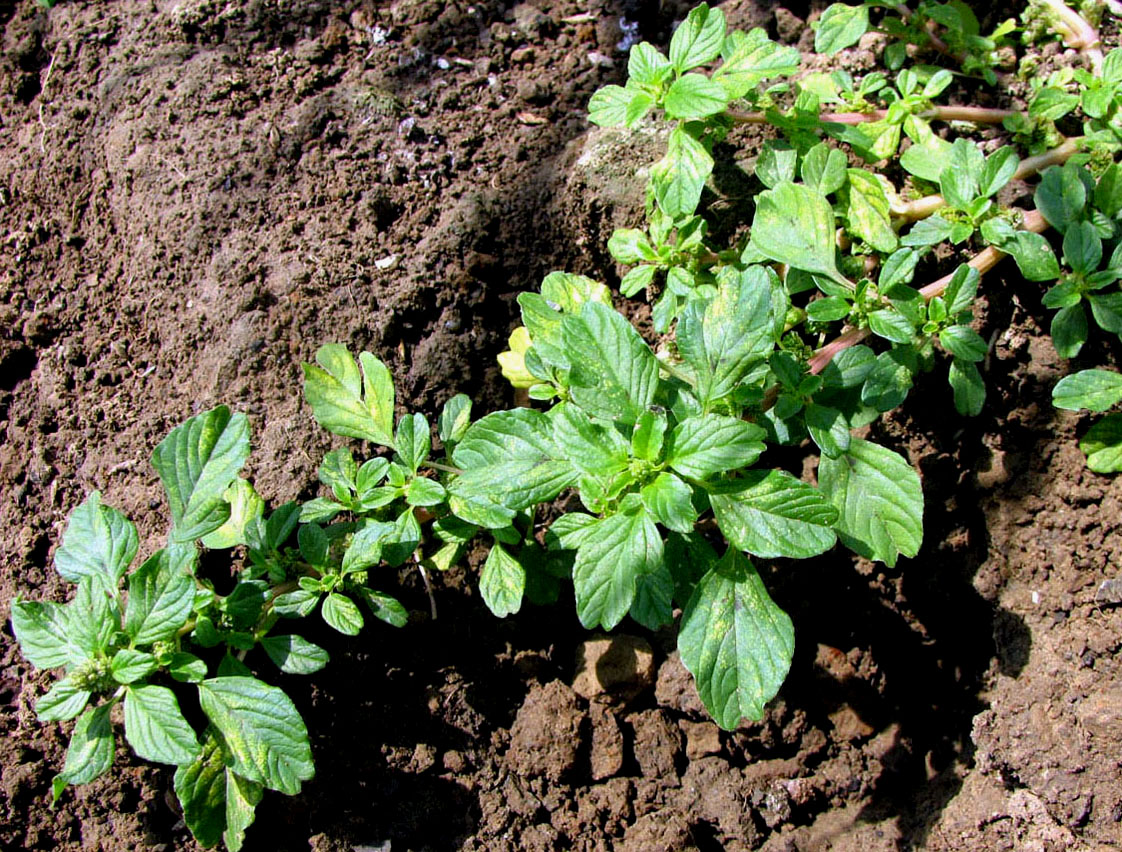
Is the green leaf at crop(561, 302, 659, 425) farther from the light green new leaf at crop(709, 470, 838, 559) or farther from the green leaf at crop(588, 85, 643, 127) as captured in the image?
the green leaf at crop(588, 85, 643, 127)

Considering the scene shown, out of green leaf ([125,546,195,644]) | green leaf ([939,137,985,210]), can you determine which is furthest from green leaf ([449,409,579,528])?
green leaf ([939,137,985,210])

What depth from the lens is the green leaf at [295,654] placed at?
6.32 feet

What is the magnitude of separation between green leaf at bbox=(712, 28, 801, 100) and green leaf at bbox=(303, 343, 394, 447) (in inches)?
42.4

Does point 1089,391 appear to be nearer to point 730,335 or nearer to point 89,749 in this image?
point 730,335

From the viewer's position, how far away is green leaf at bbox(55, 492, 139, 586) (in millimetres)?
1907

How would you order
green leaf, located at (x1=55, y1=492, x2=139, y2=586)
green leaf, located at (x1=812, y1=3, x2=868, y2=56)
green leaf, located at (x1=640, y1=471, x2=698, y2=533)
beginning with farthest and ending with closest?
green leaf, located at (x1=812, y1=3, x2=868, y2=56), green leaf, located at (x1=55, y1=492, x2=139, y2=586), green leaf, located at (x1=640, y1=471, x2=698, y2=533)

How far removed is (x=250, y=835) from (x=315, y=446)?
0.94 meters

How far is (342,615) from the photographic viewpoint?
1.93 metres

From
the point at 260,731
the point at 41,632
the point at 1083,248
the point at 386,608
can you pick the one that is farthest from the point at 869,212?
the point at 41,632

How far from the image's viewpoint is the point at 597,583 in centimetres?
173

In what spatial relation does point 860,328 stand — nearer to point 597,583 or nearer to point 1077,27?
point 597,583

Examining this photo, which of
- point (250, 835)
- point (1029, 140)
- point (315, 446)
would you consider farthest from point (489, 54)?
point (250, 835)

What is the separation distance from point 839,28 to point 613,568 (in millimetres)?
1798

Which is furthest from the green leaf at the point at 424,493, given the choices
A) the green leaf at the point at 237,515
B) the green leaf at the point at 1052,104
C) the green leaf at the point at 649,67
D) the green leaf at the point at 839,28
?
the green leaf at the point at 1052,104
